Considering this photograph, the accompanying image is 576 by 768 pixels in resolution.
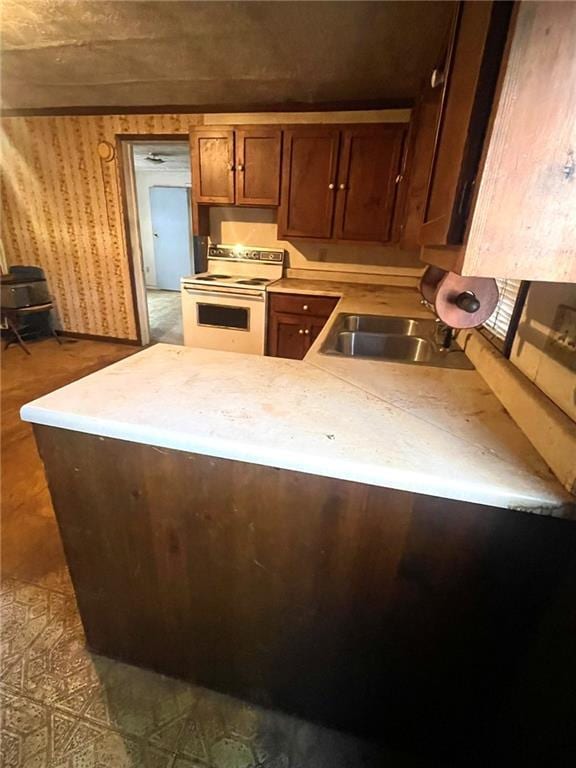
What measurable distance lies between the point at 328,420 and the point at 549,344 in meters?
0.59

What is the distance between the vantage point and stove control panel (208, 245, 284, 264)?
11.6 feet

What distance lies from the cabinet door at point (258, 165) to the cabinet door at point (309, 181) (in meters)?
0.08

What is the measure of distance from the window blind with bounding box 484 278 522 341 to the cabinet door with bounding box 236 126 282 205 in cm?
233

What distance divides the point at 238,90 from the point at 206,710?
3.65 metres

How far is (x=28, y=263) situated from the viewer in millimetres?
4344

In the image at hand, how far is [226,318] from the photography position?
10.4ft

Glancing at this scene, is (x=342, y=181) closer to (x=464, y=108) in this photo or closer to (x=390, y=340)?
(x=390, y=340)

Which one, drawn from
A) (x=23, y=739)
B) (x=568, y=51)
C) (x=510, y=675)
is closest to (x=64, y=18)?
(x=568, y=51)

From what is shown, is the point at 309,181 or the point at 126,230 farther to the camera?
the point at 126,230

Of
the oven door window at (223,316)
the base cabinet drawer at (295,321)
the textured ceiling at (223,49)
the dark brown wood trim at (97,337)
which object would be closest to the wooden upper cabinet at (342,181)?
the textured ceiling at (223,49)

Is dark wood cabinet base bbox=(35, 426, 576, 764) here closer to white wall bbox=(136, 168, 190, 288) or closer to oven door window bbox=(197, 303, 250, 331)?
oven door window bbox=(197, 303, 250, 331)

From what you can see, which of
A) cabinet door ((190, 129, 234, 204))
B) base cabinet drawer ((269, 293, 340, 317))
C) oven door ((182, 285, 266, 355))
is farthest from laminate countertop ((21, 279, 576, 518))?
cabinet door ((190, 129, 234, 204))

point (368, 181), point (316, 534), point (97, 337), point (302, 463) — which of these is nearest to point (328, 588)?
point (316, 534)

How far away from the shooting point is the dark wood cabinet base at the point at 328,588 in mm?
758
